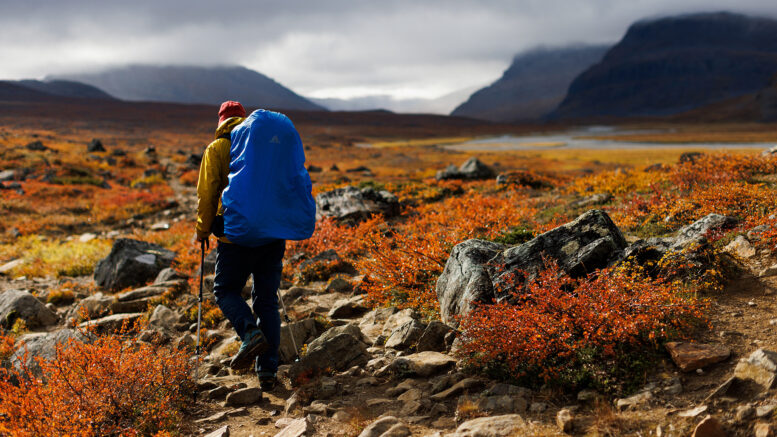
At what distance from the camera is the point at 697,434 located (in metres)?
3.30

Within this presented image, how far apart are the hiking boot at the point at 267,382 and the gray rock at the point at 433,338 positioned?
5.42ft

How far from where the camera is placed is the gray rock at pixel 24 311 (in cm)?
855

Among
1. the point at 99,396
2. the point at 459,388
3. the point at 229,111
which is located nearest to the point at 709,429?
the point at 459,388

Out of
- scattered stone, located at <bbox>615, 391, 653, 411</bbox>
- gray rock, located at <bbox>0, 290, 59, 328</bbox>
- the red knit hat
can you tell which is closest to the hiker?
the red knit hat

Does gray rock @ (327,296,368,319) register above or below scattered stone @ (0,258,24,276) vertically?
above

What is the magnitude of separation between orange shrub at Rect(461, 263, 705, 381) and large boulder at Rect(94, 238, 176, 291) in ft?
29.1

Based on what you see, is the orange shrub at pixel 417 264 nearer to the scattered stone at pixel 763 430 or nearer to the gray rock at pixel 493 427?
the gray rock at pixel 493 427

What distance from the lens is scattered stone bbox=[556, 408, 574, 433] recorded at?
369 cm

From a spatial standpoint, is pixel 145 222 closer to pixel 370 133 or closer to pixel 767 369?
pixel 767 369

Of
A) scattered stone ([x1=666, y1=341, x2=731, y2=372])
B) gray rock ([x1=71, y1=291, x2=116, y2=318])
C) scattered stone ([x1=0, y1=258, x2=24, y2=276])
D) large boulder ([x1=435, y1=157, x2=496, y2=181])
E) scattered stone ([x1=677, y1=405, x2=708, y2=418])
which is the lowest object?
scattered stone ([x1=0, y1=258, x2=24, y2=276])

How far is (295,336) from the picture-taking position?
20.6 ft

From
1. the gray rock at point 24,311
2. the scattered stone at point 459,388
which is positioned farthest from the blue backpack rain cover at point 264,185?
the gray rock at point 24,311

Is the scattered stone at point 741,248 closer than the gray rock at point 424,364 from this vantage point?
No

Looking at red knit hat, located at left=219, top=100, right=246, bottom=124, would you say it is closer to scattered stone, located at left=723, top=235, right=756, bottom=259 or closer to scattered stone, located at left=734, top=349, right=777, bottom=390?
scattered stone, located at left=734, top=349, right=777, bottom=390
